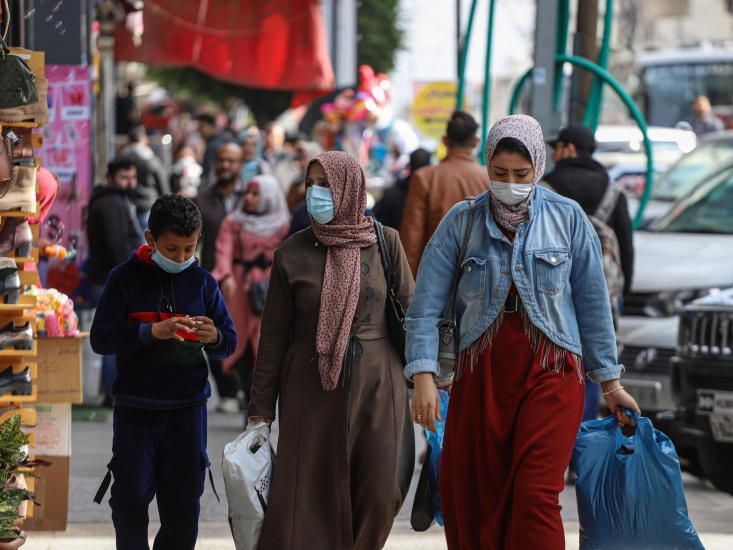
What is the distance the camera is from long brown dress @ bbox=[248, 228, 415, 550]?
15.3ft

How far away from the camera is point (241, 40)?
15102 millimetres

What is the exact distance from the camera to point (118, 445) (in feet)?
14.9

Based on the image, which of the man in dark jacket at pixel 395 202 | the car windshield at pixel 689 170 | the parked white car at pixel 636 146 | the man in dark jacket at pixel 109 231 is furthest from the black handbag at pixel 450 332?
the parked white car at pixel 636 146

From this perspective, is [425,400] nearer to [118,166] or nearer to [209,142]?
[118,166]

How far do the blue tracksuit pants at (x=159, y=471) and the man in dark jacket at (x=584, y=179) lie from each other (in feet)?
10.2

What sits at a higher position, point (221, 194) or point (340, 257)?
point (340, 257)

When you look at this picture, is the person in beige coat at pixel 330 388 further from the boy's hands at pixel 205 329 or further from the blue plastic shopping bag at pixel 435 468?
the boy's hands at pixel 205 329

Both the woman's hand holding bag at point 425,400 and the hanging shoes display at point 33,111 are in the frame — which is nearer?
the woman's hand holding bag at point 425,400

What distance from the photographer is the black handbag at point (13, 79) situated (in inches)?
181

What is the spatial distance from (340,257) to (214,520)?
7.03 feet

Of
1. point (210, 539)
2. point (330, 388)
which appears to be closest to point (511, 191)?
point (330, 388)

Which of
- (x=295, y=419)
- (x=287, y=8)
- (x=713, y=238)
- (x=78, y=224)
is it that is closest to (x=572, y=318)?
(x=295, y=419)

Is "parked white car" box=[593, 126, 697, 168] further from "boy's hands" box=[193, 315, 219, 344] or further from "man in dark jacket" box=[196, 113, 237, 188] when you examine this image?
"boy's hands" box=[193, 315, 219, 344]

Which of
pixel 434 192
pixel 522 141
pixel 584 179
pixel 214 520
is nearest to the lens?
pixel 522 141
